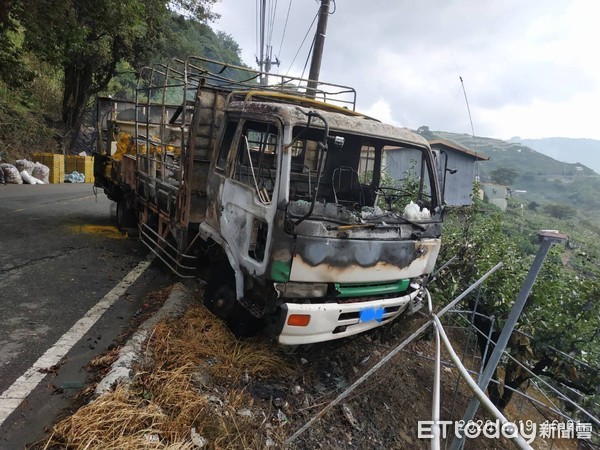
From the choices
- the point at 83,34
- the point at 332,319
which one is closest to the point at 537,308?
the point at 332,319

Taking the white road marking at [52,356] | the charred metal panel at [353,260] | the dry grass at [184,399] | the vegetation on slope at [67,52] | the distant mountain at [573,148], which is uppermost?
the distant mountain at [573,148]

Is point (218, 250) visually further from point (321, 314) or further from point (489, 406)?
point (489, 406)

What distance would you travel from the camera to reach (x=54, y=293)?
15.0ft

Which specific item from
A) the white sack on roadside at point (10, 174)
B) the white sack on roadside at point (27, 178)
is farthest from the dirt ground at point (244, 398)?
the white sack on roadside at point (27, 178)

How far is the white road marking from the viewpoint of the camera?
275cm

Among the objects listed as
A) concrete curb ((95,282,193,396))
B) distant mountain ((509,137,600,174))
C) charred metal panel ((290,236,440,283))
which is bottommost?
concrete curb ((95,282,193,396))

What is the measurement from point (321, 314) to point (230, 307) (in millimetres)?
1122

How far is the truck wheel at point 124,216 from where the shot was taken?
7.64 m

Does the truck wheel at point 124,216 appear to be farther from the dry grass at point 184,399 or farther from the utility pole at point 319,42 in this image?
the utility pole at point 319,42

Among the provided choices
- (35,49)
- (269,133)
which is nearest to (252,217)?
(269,133)

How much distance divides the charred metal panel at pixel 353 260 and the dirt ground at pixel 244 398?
0.83 m

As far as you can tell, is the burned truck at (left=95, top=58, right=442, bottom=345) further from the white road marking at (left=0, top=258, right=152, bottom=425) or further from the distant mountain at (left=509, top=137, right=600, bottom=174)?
the distant mountain at (left=509, top=137, right=600, bottom=174)

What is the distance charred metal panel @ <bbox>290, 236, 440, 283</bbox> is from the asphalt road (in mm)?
1952

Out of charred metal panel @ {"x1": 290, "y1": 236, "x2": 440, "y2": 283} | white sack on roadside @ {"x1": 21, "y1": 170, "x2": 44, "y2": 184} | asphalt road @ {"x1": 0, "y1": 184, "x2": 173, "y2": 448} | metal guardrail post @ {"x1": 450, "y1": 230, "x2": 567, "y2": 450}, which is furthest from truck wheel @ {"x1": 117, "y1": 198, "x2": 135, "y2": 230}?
white sack on roadside @ {"x1": 21, "y1": 170, "x2": 44, "y2": 184}
